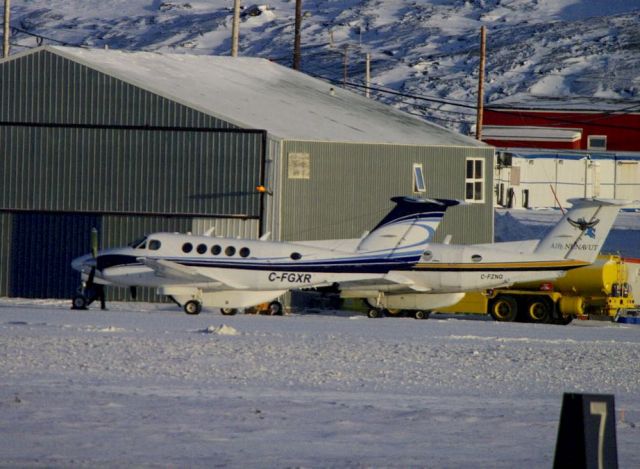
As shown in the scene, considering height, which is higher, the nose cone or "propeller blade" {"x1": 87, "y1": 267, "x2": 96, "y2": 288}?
the nose cone

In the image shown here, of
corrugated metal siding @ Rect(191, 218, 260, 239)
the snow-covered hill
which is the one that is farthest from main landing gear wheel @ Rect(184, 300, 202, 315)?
the snow-covered hill

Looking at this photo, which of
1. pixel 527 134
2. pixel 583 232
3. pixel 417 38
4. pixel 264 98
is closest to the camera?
pixel 583 232

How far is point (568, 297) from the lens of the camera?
4188 cm

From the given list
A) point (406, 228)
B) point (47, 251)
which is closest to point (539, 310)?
point (406, 228)

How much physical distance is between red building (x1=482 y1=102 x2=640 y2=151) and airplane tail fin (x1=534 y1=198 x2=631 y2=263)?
157 ft

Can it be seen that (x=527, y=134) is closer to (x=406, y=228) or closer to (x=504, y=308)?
(x=504, y=308)

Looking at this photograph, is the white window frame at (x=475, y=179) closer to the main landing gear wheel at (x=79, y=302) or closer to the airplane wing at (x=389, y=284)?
the airplane wing at (x=389, y=284)

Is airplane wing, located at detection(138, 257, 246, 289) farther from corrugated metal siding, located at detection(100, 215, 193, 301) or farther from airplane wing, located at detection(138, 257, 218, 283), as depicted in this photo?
corrugated metal siding, located at detection(100, 215, 193, 301)

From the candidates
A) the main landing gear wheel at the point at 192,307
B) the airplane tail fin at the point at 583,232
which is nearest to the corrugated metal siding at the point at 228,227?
the main landing gear wheel at the point at 192,307

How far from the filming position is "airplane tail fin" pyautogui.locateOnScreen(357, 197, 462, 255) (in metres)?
39.6

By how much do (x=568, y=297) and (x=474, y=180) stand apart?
8.96 m

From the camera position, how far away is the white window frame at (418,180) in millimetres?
46938

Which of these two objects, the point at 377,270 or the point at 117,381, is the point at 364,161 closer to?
the point at 377,270

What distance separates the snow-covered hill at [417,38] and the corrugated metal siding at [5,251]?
7571cm
